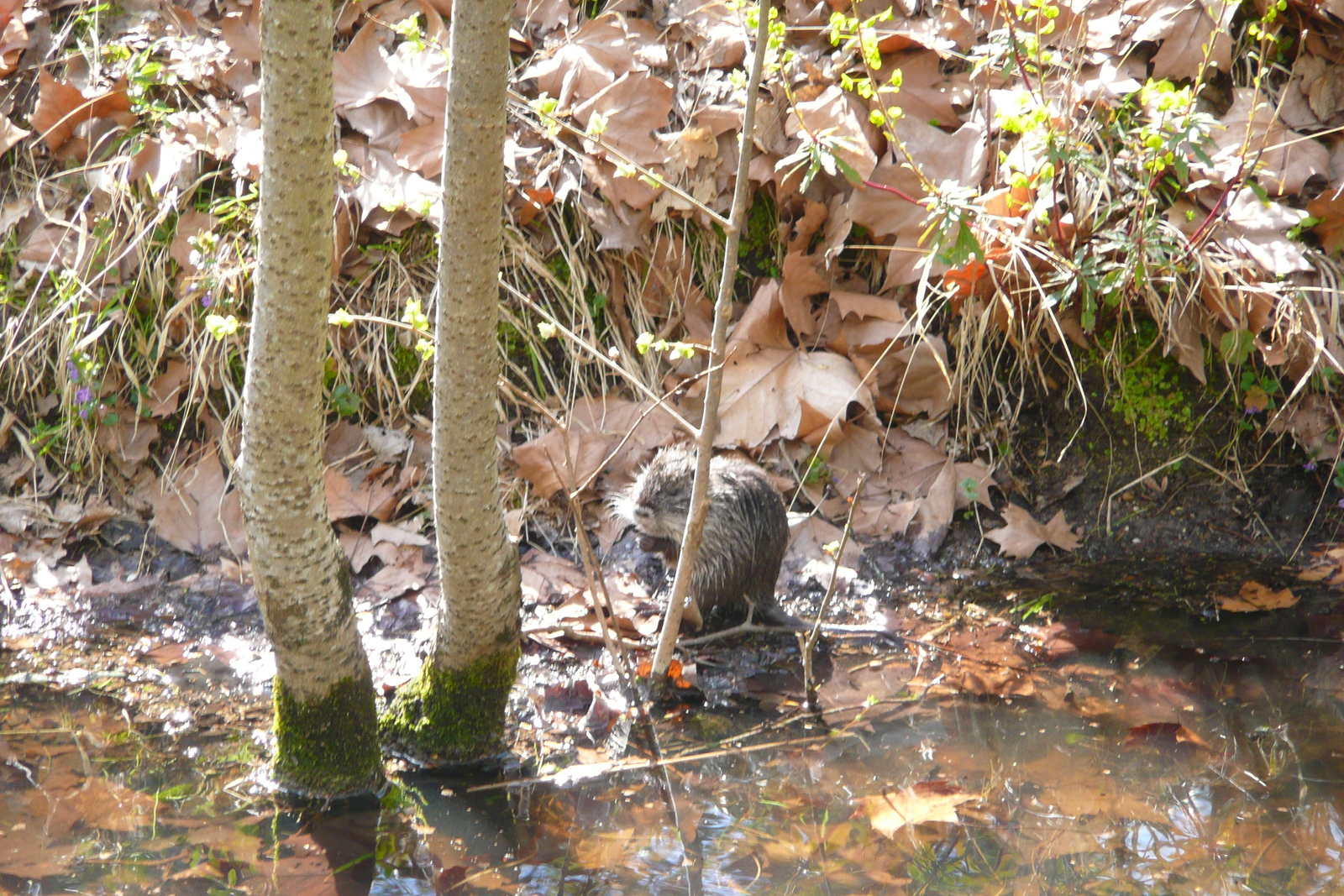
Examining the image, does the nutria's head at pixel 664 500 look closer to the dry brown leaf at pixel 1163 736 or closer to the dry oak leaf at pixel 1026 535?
the dry oak leaf at pixel 1026 535

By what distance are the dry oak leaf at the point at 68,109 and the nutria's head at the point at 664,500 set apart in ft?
8.79

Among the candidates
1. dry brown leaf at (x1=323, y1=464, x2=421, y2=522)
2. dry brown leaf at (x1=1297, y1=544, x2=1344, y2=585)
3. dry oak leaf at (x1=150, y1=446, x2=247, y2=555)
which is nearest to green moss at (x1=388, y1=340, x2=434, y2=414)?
dry brown leaf at (x1=323, y1=464, x2=421, y2=522)

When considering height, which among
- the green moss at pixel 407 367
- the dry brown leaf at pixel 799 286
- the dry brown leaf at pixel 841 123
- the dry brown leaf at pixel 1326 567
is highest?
the dry brown leaf at pixel 841 123

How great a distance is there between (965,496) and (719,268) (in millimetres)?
1345

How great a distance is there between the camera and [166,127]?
426cm

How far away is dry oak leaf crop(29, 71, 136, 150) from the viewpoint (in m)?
4.25

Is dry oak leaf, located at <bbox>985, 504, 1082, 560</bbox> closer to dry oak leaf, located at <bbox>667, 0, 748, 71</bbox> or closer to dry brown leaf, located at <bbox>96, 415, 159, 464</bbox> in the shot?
dry oak leaf, located at <bbox>667, 0, 748, 71</bbox>

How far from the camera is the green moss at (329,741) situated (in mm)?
2533

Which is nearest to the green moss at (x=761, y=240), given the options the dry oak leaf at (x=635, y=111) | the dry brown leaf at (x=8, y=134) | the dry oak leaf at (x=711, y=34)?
the dry oak leaf at (x=635, y=111)

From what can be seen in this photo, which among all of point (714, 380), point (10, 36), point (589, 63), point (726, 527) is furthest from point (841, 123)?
point (10, 36)

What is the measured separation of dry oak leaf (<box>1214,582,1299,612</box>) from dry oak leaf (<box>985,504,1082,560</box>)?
1.83ft

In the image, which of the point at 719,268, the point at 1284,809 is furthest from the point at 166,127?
the point at 1284,809

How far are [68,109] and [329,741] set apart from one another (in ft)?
10.4

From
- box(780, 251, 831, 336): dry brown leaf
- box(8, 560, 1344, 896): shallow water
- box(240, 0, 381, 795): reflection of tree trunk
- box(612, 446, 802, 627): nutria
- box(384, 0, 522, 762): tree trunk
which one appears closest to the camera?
box(240, 0, 381, 795): reflection of tree trunk
